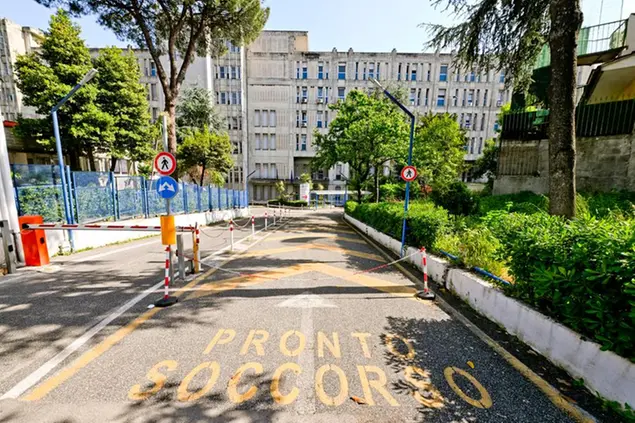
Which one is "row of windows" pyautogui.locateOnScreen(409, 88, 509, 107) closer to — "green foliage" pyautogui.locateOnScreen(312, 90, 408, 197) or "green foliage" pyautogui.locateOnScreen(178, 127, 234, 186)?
"green foliage" pyautogui.locateOnScreen(312, 90, 408, 197)

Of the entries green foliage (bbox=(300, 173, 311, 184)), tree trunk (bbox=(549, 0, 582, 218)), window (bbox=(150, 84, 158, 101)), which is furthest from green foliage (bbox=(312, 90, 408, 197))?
window (bbox=(150, 84, 158, 101))

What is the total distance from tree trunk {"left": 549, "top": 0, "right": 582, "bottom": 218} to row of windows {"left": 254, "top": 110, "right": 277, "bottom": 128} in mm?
41061

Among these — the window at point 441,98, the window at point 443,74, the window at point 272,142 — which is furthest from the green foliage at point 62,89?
the window at point 443,74

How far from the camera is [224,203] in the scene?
22953 millimetres

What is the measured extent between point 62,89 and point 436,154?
951 inches

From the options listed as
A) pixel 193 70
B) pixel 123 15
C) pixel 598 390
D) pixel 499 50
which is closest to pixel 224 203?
pixel 123 15

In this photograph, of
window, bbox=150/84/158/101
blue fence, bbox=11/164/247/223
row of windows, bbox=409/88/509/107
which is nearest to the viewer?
blue fence, bbox=11/164/247/223

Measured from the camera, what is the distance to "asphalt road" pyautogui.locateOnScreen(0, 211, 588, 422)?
2465 mm

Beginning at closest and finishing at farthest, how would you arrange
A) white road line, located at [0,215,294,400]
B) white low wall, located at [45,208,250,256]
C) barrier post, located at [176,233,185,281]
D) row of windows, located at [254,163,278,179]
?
white road line, located at [0,215,294,400] < barrier post, located at [176,233,185,281] < white low wall, located at [45,208,250,256] < row of windows, located at [254,163,278,179]

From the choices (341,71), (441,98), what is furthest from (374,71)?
(441,98)

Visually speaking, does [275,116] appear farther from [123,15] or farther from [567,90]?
[567,90]

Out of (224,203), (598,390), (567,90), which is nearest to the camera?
(598,390)

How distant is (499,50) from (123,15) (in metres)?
19.7

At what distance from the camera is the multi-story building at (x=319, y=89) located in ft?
135
